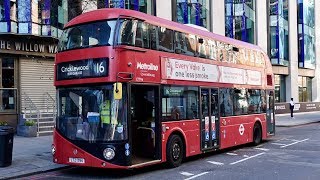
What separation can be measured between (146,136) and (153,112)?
0.67 meters

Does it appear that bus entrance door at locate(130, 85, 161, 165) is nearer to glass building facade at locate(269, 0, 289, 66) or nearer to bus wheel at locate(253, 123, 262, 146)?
bus wheel at locate(253, 123, 262, 146)

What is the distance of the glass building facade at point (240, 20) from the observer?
3809cm

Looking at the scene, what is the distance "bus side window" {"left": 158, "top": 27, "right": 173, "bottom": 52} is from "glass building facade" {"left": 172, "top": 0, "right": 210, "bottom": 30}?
18.6 metres

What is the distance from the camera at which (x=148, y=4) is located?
28.7 m

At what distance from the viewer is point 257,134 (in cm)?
1750

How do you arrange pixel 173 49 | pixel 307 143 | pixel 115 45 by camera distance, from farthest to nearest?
pixel 307 143
pixel 173 49
pixel 115 45

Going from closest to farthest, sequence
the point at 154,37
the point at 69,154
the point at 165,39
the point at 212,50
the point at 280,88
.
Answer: the point at 69,154 < the point at 154,37 < the point at 165,39 < the point at 212,50 < the point at 280,88

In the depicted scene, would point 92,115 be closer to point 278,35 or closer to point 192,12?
point 192,12

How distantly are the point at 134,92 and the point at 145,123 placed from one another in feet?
2.91

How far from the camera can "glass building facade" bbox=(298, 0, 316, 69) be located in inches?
1944

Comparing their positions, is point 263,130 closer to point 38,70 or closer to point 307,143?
point 307,143

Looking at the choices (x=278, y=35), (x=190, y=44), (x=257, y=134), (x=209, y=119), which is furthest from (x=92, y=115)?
(x=278, y=35)

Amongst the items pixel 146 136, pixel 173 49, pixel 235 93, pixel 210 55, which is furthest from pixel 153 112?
pixel 235 93

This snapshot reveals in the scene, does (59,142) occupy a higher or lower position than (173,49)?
lower
